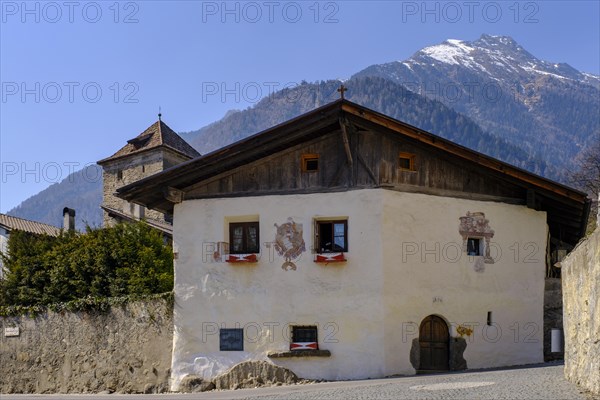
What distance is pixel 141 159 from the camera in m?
55.6

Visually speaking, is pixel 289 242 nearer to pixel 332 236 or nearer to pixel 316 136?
pixel 332 236

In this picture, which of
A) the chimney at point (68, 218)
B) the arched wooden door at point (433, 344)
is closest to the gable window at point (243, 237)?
the arched wooden door at point (433, 344)

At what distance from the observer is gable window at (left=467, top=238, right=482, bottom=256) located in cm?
2084

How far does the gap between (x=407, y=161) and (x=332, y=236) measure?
8.91 feet

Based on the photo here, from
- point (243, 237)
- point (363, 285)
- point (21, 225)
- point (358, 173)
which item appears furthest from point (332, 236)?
point (21, 225)

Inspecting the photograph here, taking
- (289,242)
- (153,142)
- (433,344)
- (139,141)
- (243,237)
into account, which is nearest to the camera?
(433,344)

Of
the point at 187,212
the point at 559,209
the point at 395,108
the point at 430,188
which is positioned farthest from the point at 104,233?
the point at 395,108

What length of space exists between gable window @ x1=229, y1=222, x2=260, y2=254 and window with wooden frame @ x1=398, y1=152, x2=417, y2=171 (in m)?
4.09

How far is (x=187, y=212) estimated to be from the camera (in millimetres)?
21328

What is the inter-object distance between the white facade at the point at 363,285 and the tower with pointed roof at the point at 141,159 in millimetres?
32912

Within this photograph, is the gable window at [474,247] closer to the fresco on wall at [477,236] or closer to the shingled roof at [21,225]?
the fresco on wall at [477,236]

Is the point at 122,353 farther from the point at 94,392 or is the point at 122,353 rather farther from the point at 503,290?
the point at 503,290

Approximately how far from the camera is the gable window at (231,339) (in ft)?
67.0

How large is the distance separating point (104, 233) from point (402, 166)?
959 centimetres
